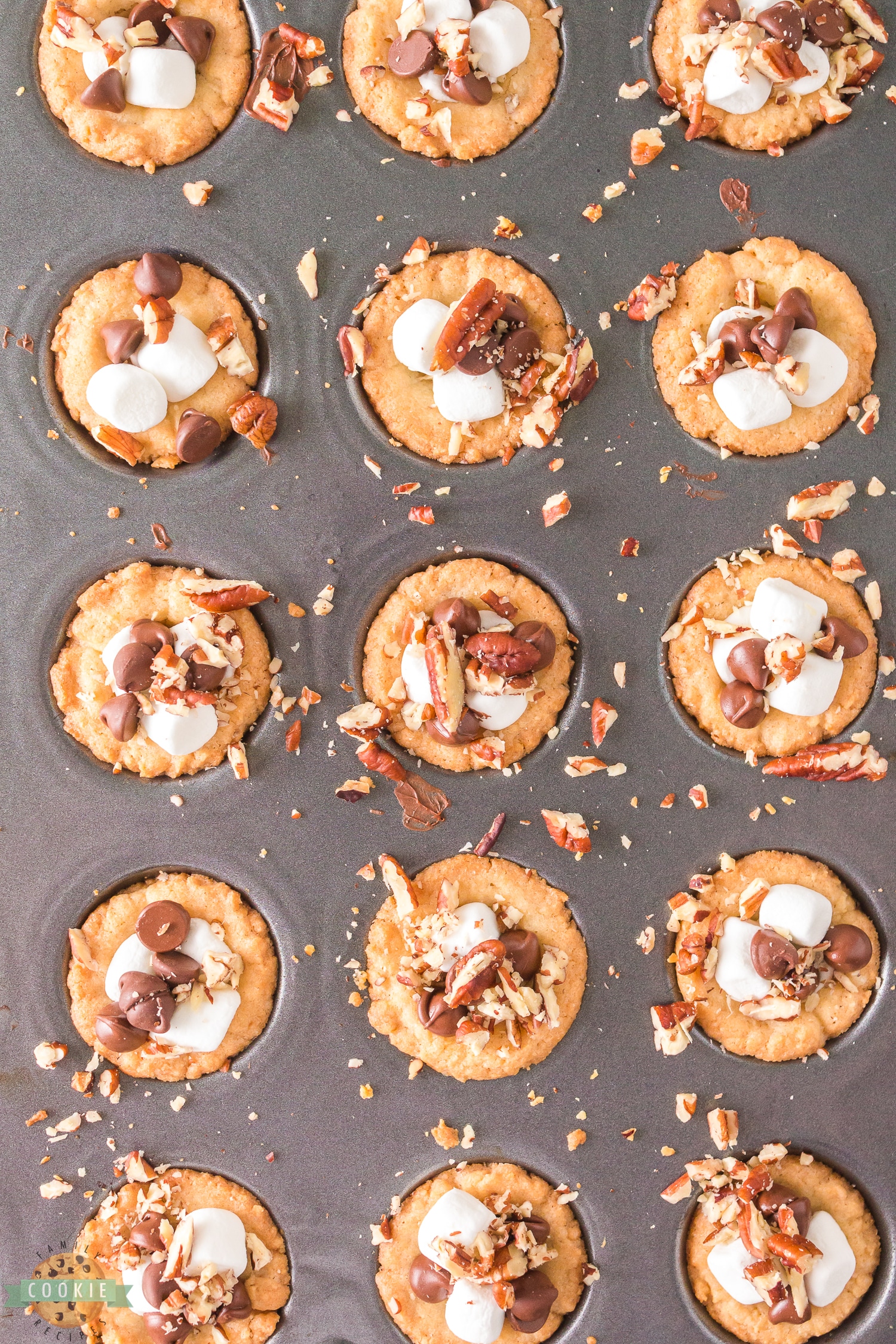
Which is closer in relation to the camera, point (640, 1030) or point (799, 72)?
point (799, 72)

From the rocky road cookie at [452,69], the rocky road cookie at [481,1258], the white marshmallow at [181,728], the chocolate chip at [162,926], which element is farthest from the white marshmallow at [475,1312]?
the rocky road cookie at [452,69]

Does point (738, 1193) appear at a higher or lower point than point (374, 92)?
lower

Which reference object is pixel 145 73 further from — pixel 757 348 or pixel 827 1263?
pixel 827 1263

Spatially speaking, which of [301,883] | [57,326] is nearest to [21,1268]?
[301,883]

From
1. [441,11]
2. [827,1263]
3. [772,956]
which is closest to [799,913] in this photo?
[772,956]

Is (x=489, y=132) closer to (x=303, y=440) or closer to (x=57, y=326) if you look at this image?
(x=303, y=440)

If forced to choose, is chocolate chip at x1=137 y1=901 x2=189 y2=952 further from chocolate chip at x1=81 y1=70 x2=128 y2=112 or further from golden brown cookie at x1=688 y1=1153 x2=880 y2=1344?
chocolate chip at x1=81 y1=70 x2=128 y2=112

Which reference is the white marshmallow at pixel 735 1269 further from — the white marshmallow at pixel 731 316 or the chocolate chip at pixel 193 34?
the chocolate chip at pixel 193 34

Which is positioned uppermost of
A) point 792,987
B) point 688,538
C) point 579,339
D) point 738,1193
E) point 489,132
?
point 489,132
